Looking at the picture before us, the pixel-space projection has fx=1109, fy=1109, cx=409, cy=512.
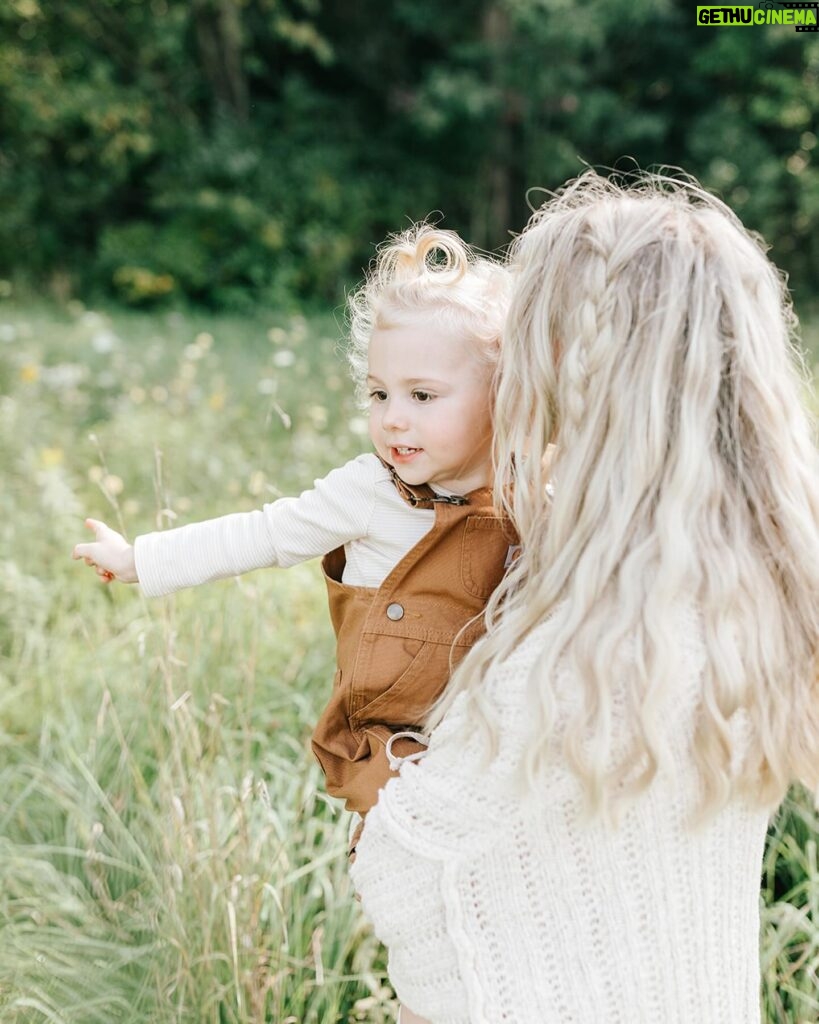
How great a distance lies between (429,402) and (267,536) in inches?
12.6

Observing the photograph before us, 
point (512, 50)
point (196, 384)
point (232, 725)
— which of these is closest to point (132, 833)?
point (232, 725)

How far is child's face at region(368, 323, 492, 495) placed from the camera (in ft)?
5.24

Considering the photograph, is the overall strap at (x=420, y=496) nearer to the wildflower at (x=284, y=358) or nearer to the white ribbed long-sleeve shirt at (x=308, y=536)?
the white ribbed long-sleeve shirt at (x=308, y=536)

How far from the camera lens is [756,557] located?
1.28 m

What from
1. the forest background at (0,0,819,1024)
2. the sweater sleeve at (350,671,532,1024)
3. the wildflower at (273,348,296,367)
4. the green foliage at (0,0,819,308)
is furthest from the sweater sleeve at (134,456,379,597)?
the green foliage at (0,0,819,308)

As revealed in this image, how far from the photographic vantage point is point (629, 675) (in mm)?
1222

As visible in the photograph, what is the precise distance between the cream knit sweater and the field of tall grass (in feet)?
1.99

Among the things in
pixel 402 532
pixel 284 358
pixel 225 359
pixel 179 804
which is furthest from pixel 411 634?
pixel 225 359

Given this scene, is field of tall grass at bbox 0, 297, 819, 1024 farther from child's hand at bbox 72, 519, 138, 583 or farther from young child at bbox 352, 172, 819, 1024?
young child at bbox 352, 172, 819, 1024

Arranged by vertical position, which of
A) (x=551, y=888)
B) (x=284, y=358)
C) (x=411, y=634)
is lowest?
(x=284, y=358)

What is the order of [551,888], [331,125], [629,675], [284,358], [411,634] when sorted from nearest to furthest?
[629,675] → [551,888] → [411,634] → [284,358] → [331,125]

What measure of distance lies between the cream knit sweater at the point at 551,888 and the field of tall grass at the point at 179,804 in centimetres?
61

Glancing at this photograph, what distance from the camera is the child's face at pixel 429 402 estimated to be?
1.60m

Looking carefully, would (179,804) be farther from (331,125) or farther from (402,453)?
(331,125)
